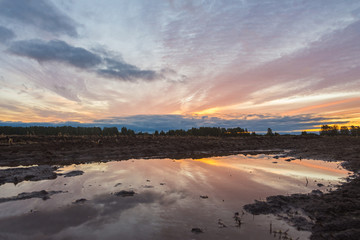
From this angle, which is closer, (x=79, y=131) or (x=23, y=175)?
(x=23, y=175)

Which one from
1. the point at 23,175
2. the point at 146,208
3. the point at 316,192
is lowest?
the point at 146,208

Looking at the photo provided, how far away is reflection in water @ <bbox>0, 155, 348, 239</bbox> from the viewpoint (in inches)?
238

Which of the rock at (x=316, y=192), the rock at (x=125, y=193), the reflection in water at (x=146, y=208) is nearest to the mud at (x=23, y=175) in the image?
the reflection in water at (x=146, y=208)

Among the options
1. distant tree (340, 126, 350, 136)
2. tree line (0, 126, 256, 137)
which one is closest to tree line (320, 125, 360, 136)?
distant tree (340, 126, 350, 136)

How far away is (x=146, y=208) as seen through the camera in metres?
8.09

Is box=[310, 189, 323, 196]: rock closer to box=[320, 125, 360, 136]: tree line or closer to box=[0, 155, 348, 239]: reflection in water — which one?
box=[0, 155, 348, 239]: reflection in water

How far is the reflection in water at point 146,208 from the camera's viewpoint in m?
6.04

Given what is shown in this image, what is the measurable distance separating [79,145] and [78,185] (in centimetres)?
1945

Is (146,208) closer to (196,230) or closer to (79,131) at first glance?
(196,230)

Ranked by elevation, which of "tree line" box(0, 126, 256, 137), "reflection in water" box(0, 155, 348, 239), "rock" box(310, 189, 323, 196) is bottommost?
"reflection in water" box(0, 155, 348, 239)

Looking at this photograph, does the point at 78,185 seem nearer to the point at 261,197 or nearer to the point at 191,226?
the point at 191,226

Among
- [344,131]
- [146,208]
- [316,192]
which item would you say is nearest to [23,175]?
[146,208]

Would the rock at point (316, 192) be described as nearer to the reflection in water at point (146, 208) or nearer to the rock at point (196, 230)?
the reflection in water at point (146, 208)

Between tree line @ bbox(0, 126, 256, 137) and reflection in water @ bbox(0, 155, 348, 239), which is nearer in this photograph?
reflection in water @ bbox(0, 155, 348, 239)
